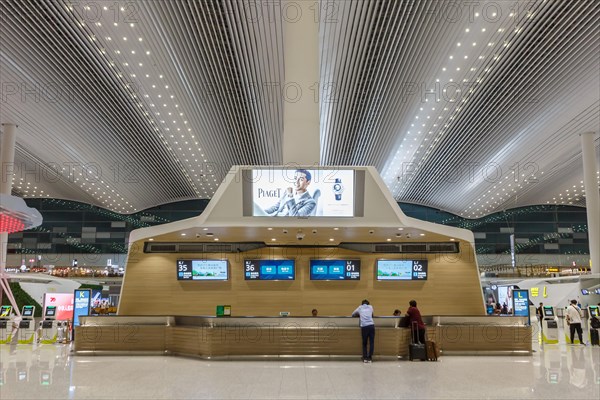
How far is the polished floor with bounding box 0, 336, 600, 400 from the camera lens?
7.07 metres

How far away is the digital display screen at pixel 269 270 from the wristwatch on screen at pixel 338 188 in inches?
154

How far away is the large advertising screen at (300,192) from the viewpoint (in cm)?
1135

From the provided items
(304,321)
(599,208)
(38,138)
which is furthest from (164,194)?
(304,321)

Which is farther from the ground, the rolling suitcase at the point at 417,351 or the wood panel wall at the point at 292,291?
the wood panel wall at the point at 292,291

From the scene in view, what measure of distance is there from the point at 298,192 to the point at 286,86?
2437 mm

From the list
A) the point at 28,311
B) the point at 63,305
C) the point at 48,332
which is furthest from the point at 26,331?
the point at 63,305

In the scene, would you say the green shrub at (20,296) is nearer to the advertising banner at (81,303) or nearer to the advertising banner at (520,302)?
the advertising banner at (81,303)

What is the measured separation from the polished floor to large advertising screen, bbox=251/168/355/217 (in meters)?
3.06

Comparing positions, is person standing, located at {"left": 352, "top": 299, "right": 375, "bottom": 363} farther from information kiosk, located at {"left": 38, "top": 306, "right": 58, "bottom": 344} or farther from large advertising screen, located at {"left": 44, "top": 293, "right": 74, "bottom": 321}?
large advertising screen, located at {"left": 44, "top": 293, "right": 74, "bottom": 321}

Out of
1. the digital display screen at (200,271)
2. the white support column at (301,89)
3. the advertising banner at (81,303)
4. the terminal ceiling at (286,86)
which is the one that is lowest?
the advertising banner at (81,303)

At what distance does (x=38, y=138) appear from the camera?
25.8 m

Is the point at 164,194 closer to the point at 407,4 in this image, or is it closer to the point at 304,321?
the point at 407,4

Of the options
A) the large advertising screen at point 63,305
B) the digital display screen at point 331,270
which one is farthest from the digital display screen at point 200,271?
the large advertising screen at point 63,305

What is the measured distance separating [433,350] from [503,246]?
36.6 meters
